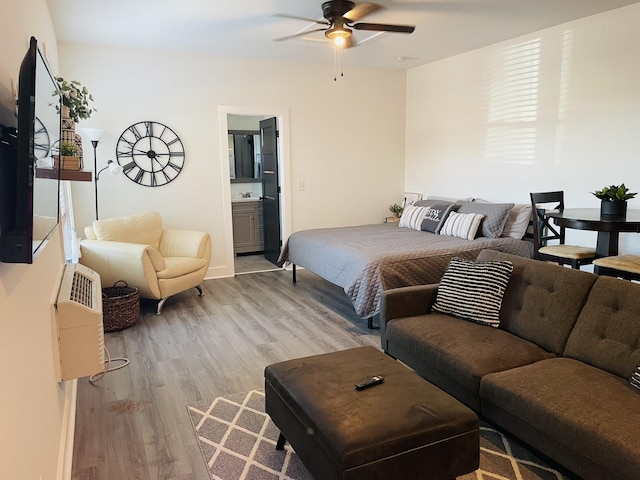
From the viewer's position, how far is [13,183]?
1247 mm

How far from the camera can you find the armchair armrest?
13.7 ft

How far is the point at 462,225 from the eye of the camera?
4.77 meters

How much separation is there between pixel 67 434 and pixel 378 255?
2.52m

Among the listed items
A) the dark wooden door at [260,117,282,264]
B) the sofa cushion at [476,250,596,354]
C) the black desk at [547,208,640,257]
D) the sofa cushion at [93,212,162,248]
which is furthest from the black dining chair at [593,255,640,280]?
the sofa cushion at [93,212,162,248]

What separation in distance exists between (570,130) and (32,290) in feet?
15.1

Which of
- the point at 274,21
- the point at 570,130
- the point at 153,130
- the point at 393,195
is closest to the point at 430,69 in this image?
the point at 393,195

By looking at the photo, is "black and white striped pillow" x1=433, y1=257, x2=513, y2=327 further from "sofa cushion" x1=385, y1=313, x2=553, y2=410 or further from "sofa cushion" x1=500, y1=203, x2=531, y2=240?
"sofa cushion" x1=500, y1=203, x2=531, y2=240

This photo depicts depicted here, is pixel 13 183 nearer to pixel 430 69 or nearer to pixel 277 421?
pixel 277 421

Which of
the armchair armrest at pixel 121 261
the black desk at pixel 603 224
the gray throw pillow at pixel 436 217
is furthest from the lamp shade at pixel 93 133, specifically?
the black desk at pixel 603 224

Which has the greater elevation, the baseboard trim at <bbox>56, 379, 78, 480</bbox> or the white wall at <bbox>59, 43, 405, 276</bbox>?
the white wall at <bbox>59, 43, 405, 276</bbox>

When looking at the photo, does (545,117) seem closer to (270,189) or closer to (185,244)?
(270,189)

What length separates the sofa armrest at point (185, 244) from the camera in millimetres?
4855

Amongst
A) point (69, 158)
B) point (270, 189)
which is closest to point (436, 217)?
point (270, 189)

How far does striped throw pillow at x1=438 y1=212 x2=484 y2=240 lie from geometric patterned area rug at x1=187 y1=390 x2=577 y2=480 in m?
2.50
